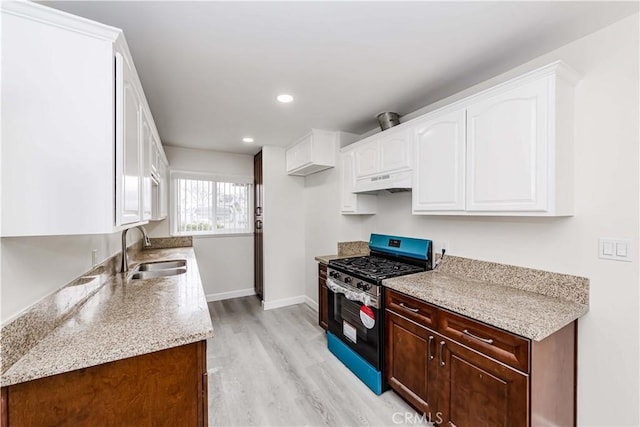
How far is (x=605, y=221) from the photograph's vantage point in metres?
1.51

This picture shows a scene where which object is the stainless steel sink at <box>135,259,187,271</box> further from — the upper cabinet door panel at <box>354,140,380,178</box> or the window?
the upper cabinet door panel at <box>354,140,380,178</box>

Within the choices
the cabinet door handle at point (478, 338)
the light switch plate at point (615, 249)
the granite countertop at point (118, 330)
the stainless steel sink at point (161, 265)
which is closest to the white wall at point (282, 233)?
the stainless steel sink at point (161, 265)

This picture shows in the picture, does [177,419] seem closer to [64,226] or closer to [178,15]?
[64,226]

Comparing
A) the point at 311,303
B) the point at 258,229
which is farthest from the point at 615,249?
the point at 258,229

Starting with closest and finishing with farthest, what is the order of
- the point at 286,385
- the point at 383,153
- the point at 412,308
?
the point at 412,308, the point at 286,385, the point at 383,153

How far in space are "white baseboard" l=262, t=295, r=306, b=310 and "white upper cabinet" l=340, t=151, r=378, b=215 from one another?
1738 millimetres

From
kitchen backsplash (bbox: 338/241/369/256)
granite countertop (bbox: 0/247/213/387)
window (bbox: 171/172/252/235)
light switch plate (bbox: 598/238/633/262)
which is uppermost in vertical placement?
window (bbox: 171/172/252/235)

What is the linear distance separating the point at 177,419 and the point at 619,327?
226 centimetres

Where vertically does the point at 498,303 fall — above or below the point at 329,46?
below

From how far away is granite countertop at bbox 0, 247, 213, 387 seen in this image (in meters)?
0.96

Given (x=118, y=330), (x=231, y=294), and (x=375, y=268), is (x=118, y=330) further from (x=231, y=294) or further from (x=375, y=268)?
(x=231, y=294)

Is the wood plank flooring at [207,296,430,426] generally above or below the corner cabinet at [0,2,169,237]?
below

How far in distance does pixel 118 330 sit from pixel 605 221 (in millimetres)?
2535

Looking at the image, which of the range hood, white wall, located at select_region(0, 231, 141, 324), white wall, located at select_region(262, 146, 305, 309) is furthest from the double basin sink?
the range hood
